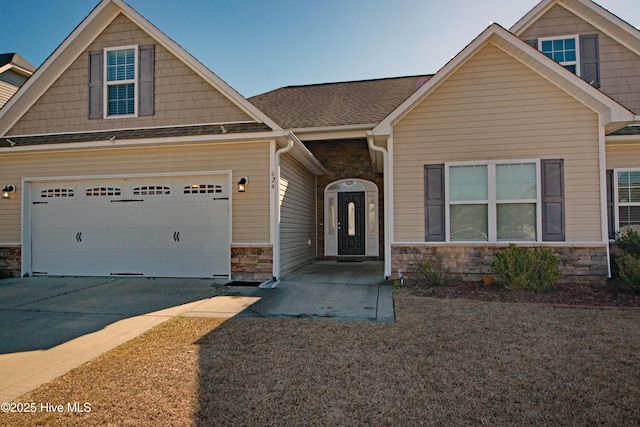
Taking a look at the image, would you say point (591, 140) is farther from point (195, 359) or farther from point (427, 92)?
point (195, 359)

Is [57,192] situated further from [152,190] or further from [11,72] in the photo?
[11,72]

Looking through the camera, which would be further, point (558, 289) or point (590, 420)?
point (558, 289)

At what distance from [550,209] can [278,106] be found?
343 inches

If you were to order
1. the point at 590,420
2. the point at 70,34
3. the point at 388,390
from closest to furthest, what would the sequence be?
the point at 590,420 → the point at 388,390 → the point at 70,34

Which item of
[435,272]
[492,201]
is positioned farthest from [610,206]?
[435,272]

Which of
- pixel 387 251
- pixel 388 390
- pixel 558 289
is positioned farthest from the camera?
pixel 387 251

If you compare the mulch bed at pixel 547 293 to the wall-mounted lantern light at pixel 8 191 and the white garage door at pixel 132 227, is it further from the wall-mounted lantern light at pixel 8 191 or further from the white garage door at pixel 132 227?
the wall-mounted lantern light at pixel 8 191

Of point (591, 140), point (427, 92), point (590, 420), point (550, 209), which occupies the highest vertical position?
point (427, 92)

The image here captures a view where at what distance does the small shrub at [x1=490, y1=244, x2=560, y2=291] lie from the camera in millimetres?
6316

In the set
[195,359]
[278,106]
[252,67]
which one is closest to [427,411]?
[195,359]

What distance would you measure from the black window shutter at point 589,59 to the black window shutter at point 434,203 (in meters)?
4.64

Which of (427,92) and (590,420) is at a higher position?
(427,92)

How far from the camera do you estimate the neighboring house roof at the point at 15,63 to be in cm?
1406

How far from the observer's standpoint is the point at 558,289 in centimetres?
659
